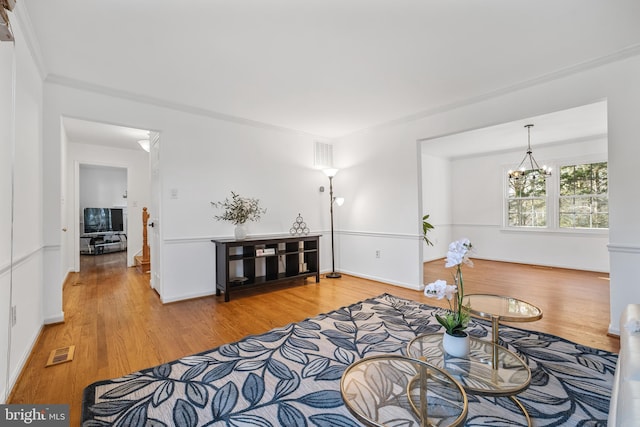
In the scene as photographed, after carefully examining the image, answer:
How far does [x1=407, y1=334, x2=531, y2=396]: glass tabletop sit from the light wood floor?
1512 mm

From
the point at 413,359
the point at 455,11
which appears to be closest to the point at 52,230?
the point at 413,359

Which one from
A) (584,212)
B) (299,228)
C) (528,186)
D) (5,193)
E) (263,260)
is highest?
(528,186)

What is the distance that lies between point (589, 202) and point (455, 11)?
552cm

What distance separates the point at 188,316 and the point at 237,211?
1.49 metres

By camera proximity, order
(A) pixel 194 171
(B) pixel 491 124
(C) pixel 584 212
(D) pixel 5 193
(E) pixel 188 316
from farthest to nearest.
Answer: (C) pixel 584 212 < (A) pixel 194 171 < (B) pixel 491 124 < (E) pixel 188 316 < (D) pixel 5 193

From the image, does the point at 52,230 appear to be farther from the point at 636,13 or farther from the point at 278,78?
the point at 636,13

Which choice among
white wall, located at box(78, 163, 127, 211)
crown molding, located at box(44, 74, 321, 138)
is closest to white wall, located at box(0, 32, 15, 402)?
crown molding, located at box(44, 74, 321, 138)

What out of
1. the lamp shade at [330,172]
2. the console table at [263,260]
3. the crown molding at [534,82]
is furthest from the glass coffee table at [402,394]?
the lamp shade at [330,172]

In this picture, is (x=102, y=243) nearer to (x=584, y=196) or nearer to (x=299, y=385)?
(x=299, y=385)

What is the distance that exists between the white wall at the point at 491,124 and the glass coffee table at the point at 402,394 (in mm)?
2389

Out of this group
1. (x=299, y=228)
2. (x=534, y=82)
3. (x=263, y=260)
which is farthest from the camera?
(x=299, y=228)

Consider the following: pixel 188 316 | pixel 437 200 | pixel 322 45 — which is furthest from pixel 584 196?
pixel 188 316

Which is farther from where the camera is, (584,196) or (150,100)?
(584,196)

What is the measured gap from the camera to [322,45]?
2334mm
